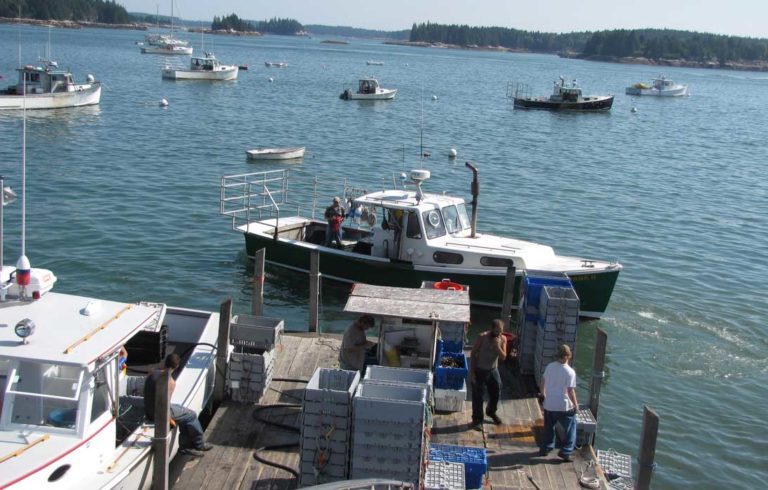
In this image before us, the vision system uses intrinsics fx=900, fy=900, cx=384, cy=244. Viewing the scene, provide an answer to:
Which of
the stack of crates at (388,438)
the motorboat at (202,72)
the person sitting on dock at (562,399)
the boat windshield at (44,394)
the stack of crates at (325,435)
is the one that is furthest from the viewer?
the motorboat at (202,72)

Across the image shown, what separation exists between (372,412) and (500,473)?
8.15 ft

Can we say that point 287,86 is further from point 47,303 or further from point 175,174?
point 47,303

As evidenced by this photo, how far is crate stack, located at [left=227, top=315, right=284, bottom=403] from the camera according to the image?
13844mm

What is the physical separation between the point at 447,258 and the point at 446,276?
0.44 meters

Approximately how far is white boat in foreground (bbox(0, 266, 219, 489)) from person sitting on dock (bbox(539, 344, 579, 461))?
5.11m

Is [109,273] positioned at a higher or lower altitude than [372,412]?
lower

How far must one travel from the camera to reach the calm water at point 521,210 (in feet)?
63.8

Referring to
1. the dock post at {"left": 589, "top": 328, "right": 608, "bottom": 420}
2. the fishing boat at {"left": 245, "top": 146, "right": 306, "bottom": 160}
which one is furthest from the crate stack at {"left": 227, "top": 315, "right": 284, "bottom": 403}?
the fishing boat at {"left": 245, "top": 146, "right": 306, "bottom": 160}

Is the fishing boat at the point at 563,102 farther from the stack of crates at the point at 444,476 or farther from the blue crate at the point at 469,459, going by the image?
the stack of crates at the point at 444,476

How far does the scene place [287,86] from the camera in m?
96.8

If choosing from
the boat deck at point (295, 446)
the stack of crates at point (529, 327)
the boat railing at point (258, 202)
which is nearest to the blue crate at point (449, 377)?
the boat deck at point (295, 446)

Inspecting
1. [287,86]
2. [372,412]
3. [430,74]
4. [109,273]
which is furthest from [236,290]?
[430,74]

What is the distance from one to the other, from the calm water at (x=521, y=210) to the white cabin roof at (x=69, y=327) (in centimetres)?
912

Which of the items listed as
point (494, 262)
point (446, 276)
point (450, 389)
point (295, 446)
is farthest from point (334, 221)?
point (295, 446)
